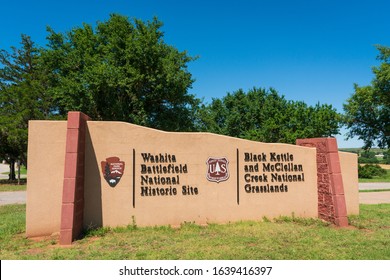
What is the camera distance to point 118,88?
68.0 ft

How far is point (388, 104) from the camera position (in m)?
30.2

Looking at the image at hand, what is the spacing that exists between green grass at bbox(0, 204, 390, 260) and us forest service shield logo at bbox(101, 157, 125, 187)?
144cm

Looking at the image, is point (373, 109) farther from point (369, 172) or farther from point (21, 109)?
point (21, 109)

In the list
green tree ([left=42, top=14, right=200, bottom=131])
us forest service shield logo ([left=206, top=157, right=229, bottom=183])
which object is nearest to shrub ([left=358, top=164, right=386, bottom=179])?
green tree ([left=42, top=14, right=200, bottom=131])

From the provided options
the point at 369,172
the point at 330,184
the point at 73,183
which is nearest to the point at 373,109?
the point at 369,172

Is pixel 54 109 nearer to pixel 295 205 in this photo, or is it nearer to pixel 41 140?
pixel 41 140

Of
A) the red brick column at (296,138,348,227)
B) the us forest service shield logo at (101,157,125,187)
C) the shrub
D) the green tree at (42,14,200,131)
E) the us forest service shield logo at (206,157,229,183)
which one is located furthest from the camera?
the shrub

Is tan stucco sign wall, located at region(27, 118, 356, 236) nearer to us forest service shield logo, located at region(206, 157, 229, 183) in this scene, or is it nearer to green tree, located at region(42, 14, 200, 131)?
us forest service shield logo, located at region(206, 157, 229, 183)

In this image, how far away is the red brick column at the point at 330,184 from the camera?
934 cm

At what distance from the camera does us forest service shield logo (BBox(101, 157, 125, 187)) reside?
343 inches

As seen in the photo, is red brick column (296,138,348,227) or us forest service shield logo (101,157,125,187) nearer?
us forest service shield logo (101,157,125,187)

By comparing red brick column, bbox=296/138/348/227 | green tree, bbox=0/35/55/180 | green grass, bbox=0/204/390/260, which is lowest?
green grass, bbox=0/204/390/260
